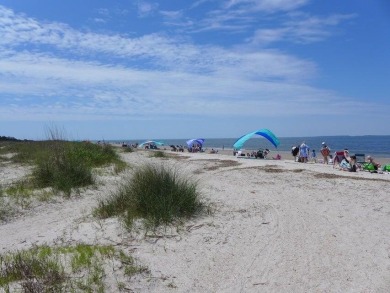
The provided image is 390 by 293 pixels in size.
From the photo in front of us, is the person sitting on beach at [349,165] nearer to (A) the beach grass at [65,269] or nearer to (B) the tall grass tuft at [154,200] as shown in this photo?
(B) the tall grass tuft at [154,200]

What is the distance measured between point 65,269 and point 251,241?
251cm

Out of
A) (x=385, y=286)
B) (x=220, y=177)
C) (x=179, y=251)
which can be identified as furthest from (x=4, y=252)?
(x=220, y=177)

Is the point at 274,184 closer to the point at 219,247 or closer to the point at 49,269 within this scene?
the point at 219,247

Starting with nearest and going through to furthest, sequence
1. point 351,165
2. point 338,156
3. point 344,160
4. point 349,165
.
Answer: point 351,165 → point 349,165 → point 344,160 → point 338,156

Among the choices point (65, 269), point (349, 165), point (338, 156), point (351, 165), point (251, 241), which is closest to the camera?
point (65, 269)

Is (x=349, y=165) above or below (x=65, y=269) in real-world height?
above

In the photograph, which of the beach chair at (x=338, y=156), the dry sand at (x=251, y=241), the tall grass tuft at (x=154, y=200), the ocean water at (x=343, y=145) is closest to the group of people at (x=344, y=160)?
the beach chair at (x=338, y=156)

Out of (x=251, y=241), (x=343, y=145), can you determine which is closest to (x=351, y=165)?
(x=251, y=241)

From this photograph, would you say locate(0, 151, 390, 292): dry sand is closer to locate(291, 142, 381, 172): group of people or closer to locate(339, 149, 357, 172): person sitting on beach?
locate(339, 149, 357, 172): person sitting on beach

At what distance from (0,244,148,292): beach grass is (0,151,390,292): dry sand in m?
0.24

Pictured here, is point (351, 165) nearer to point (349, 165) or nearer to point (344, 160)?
point (349, 165)

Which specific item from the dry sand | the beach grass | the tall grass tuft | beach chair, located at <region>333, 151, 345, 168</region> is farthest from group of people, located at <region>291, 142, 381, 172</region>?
the beach grass

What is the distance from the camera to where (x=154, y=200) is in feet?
20.2

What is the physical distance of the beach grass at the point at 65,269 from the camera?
11.6 ft
